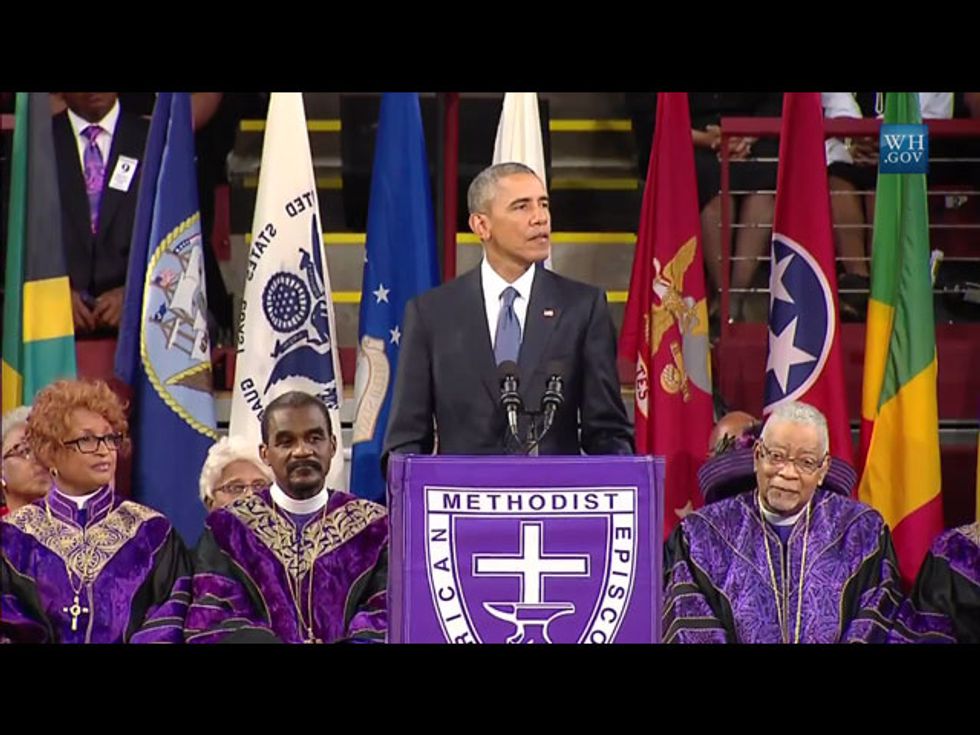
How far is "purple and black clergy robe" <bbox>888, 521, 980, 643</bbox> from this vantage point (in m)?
5.82

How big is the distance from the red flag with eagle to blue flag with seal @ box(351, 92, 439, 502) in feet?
2.16

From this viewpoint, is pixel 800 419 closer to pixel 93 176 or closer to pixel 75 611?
pixel 75 611

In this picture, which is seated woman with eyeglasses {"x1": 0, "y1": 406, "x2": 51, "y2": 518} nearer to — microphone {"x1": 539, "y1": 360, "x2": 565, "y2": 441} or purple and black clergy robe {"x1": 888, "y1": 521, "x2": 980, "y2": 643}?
microphone {"x1": 539, "y1": 360, "x2": 565, "y2": 441}

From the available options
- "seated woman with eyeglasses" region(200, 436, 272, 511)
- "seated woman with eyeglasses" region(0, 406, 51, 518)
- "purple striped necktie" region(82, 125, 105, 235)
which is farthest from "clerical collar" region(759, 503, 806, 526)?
"purple striped necktie" region(82, 125, 105, 235)

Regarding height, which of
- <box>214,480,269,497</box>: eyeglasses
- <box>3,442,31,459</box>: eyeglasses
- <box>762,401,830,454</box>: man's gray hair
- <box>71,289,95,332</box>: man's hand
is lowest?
<box>214,480,269,497</box>: eyeglasses

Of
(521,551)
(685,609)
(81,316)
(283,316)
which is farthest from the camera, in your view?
(81,316)

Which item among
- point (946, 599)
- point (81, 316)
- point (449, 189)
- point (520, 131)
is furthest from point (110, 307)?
point (946, 599)

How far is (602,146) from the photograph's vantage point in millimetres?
9336

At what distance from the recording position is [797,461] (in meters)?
5.97

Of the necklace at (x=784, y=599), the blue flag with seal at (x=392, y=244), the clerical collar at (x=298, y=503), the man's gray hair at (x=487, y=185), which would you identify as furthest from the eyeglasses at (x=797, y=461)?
the blue flag with seal at (x=392, y=244)

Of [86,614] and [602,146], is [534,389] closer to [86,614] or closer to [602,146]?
[86,614]

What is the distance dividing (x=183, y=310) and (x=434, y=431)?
1720 mm

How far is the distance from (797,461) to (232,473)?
153 cm

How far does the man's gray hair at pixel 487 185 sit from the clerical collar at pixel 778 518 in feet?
3.28
